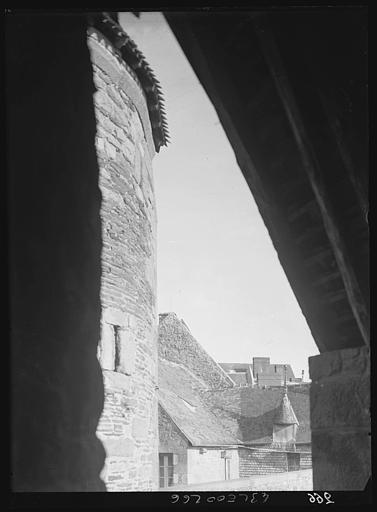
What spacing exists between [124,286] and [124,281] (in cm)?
5

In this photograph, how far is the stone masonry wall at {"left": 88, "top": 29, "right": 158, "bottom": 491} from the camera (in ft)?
16.7

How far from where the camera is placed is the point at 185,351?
89.0 feet

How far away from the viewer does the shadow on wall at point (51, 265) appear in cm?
374

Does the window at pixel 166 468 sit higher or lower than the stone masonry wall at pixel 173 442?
lower

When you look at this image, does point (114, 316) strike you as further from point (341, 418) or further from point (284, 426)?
point (284, 426)

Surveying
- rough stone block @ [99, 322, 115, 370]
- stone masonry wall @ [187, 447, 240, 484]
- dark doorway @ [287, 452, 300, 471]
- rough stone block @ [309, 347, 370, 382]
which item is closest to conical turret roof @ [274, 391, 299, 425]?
dark doorway @ [287, 452, 300, 471]

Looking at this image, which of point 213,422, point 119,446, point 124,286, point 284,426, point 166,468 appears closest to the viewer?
point 119,446

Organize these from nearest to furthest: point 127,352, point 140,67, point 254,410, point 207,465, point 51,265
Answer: point 51,265, point 127,352, point 140,67, point 207,465, point 254,410

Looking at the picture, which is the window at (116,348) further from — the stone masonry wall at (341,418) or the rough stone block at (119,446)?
the stone masonry wall at (341,418)

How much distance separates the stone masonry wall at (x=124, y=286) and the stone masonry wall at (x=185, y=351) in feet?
63.9

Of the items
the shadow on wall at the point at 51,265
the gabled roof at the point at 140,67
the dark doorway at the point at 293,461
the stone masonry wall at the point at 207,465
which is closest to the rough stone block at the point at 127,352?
the shadow on wall at the point at 51,265

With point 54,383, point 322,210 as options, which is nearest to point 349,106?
point 322,210

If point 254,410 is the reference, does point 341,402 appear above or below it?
above

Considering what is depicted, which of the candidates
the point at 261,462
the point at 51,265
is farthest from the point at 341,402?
the point at 261,462
